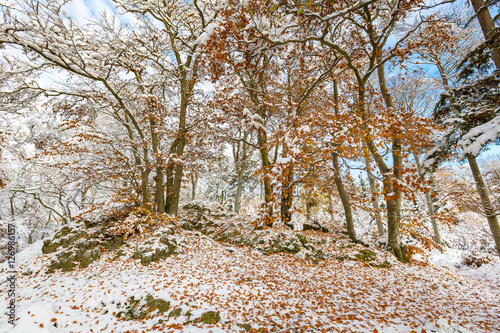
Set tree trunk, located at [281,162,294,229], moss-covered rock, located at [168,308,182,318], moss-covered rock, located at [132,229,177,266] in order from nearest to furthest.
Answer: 1. moss-covered rock, located at [168,308,182,318]
2. tree trunk, located at [281,162,294,229]
3. moss-covered rock, located at [132,229,177,266]

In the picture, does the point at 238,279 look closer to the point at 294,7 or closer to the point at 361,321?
the point at 361,321

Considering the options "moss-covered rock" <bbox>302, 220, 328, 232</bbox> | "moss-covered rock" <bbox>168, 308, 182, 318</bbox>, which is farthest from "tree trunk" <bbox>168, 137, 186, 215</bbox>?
"moss-covered rock" <bbox>302, 220, 328, 232</bbox>

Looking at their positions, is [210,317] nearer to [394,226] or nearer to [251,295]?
[251,295]

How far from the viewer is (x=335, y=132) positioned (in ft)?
20.1

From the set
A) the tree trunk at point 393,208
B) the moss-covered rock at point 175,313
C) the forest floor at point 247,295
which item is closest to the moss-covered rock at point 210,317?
the forest floor at point 247,295

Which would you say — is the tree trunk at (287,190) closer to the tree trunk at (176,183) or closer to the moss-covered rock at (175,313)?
the moss-covered rock at (175,313)

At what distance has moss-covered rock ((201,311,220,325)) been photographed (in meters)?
4.06

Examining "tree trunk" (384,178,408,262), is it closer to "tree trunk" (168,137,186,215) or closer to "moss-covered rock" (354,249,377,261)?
"moss-covered rock" (354,249,377,261)

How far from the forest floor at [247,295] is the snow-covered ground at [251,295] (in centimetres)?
2

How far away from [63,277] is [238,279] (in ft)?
16.2

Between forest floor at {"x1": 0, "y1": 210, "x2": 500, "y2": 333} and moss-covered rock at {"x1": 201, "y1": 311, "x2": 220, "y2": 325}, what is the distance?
0.11 feet

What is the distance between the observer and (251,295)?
5125 mm

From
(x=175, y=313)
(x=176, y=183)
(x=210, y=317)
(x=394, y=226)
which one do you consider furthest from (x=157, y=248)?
(x=394, y=226)

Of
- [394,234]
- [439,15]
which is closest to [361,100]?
[439,15]
